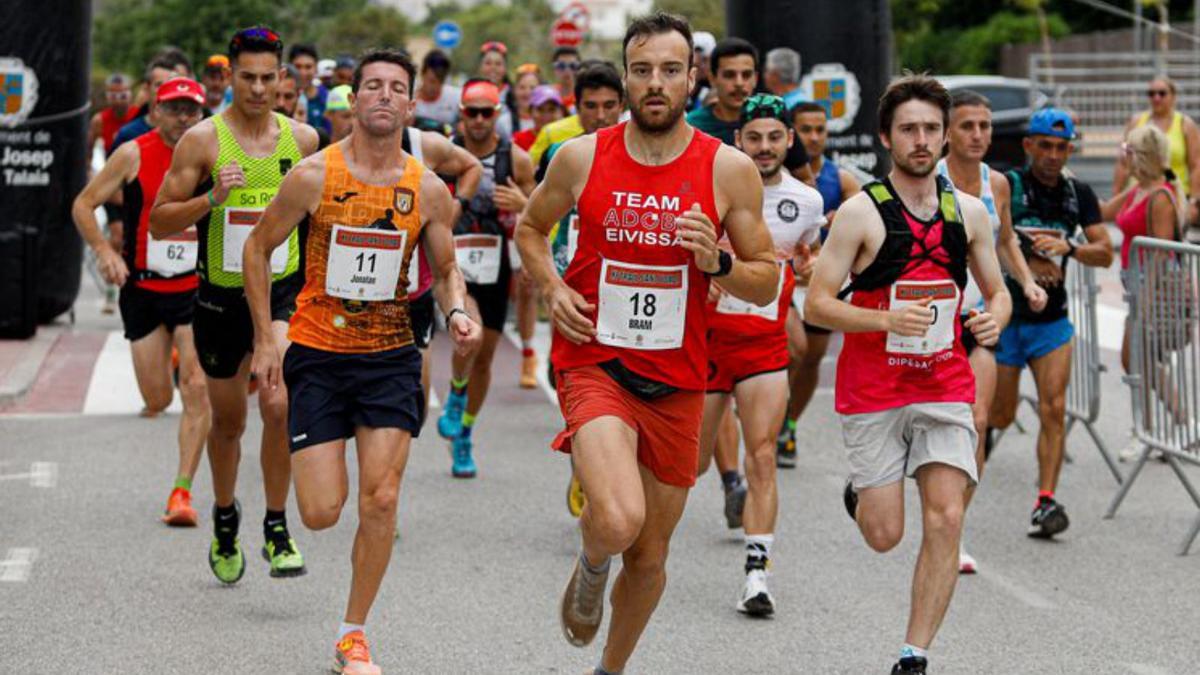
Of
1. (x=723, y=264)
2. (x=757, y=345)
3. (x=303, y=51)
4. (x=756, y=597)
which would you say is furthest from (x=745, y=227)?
(x=303, y=51)

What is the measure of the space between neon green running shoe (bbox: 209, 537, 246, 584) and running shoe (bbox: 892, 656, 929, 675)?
2.85 meters

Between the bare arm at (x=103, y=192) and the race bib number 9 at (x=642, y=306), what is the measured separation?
3.93 metres

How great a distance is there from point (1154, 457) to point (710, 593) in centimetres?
458

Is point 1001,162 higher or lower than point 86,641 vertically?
higher

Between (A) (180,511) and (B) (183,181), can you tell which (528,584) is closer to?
(A) (180,511)

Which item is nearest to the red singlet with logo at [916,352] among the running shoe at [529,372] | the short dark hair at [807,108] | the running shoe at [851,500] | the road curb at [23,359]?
the running shoe at [851,500]

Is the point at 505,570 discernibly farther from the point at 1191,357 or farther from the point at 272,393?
the point at 1191,357

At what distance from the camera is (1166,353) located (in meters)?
9.91

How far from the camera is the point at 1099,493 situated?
10.9 meters

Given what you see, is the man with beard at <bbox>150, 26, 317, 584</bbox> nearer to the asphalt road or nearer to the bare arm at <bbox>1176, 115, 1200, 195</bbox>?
the asphalt road

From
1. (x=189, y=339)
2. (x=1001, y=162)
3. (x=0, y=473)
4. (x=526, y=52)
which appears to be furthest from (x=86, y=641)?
(x=526, y=52)

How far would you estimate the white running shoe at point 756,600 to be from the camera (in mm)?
7957

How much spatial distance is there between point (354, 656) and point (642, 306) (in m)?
1.51

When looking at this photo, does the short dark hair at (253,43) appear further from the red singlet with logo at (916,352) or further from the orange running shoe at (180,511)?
the red singlet with logo at (916,352)
